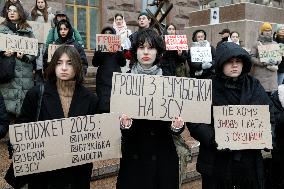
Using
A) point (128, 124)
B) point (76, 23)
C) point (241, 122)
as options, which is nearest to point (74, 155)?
point (128, 124)

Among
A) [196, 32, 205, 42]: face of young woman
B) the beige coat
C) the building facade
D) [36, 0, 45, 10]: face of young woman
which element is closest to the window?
the building facade

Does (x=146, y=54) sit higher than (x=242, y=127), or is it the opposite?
(x=146, y=54)

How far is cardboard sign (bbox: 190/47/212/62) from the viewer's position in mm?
7074

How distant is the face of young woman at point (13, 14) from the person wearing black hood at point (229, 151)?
10.4ft

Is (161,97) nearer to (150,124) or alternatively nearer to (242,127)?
(150,124)

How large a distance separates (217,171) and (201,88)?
0.63 m

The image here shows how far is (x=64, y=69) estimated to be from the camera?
9.95 ft

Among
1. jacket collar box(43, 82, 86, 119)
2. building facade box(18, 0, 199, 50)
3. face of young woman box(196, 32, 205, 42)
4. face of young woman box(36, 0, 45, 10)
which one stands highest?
building facade box(18, 0, 199, 50)

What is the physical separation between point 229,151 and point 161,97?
650 mm

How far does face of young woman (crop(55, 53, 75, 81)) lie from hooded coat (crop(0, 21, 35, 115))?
8.53 ft

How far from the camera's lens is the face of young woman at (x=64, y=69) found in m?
3.03

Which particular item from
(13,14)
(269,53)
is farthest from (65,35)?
(269,53)

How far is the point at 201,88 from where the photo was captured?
3.23 meters

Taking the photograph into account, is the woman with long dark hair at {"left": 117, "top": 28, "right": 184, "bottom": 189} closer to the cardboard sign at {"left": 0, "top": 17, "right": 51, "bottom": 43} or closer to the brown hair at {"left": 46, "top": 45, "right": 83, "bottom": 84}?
the brown hair at {"left": 46, "top": 45, "right": 83, "bottom": 84}
